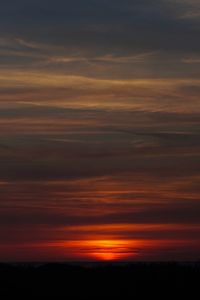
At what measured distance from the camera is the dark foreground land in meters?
31.9

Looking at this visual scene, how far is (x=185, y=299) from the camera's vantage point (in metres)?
31.0

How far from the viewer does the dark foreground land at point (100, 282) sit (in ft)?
105

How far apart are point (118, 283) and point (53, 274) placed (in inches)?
157

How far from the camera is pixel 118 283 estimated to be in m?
33.9

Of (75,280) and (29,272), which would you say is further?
(29,272)

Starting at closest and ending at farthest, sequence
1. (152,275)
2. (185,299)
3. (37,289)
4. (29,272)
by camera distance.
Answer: (185,299) < (37,289) < (152,275) < (29,272)

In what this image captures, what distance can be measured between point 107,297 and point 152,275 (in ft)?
13.4

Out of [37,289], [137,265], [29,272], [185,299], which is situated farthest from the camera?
[137,265]

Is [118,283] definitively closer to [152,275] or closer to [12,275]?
[152,275]

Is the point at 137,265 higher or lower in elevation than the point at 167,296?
higher

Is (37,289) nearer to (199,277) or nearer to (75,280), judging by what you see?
(75,280)

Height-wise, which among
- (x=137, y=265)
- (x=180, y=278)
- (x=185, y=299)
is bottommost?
(x=185, y=299)

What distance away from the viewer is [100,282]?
34438mm

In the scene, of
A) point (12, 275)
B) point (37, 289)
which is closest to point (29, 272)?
point (12, 275)
